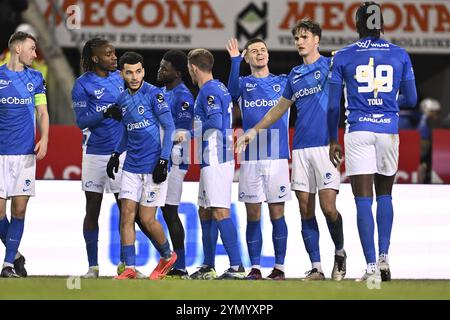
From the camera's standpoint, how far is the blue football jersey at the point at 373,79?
33.8 ft

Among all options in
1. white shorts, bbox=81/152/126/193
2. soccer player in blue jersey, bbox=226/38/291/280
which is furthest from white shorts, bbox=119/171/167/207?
soccer player in blue jersey, bbox=226/38/291/280

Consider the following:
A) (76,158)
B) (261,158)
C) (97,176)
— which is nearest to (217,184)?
(261,158)

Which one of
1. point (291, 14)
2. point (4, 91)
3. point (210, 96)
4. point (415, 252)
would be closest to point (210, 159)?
point (210, 96)

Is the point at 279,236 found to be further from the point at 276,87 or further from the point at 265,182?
the point at 276,87

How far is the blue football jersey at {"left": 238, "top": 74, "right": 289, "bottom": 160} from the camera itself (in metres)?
11.6

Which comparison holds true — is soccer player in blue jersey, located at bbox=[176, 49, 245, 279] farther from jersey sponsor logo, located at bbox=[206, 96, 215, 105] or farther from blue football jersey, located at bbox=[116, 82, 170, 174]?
blue football jersey, located at bbox=[116, 82, 170, 174]

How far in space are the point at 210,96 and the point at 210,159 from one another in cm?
55

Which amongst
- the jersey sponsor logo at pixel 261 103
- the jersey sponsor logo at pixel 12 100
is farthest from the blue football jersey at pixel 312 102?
the jersey sponsor logo at pixel 12 100

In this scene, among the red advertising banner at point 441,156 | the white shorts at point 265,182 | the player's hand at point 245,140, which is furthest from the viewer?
the red advertising banner at point 441,156

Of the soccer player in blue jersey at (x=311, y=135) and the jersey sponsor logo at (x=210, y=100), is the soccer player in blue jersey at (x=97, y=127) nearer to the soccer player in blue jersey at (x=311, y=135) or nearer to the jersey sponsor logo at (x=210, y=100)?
the jersey sponsor logo at (x=210, y=100)

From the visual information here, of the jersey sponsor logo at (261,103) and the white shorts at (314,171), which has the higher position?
the jersey sponsor logo at (261,103)

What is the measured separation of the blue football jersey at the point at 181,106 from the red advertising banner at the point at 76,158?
3.66m

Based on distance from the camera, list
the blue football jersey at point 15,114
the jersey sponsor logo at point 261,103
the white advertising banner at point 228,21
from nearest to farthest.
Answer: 1. the blue football jersey at point 15,114
2. the jersey sponsor logo at point 261,103
3. the white advertising banner at point 228,21

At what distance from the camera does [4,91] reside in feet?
37.4
